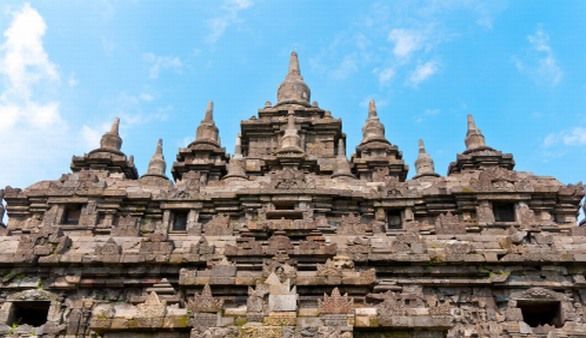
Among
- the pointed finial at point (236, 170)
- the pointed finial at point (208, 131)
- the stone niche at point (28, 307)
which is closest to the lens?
the stone niche at point (28, 307)

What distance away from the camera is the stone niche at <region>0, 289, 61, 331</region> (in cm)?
1642

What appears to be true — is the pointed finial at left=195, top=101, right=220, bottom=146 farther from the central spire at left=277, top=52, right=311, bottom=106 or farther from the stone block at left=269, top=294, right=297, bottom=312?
the stone block at left=269, top=294, right=297, bottom=312

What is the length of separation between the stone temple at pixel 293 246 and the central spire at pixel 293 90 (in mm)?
461

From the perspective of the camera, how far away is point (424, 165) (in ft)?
98.8

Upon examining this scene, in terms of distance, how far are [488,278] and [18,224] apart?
20994 millimetres

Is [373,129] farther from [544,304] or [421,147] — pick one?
[544,304]

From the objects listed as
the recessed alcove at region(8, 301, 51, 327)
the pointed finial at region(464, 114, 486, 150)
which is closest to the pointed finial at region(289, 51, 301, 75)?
the pointed finial at region(464, 114, 486, 150)

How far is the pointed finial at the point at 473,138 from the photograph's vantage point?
30.3 m

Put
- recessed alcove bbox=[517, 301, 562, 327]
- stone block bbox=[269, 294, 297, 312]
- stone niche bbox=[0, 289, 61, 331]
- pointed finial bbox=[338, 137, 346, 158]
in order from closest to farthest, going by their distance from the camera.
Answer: stone block bbox=[269, 294, 297, 312] → recessed alcove bbox=[517, 301, 562, 327] → stone niche bbox=[0, 289, 61, 331] → pointed finial bbox=[338, 137, 346, 158]

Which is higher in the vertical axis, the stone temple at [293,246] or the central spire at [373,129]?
the central spire at [373,129]

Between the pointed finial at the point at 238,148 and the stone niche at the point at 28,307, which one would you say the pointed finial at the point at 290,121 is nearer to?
the pointed finial at the point at 238,148

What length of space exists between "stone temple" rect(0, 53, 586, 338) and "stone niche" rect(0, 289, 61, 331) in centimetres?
6

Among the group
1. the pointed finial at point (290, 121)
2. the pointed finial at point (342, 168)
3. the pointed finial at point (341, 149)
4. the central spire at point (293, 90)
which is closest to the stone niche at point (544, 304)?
the pointed finial at point (342, 168)

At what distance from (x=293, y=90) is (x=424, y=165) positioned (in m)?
11.3
